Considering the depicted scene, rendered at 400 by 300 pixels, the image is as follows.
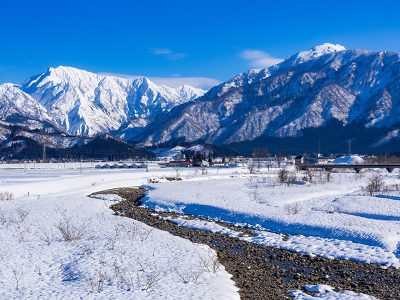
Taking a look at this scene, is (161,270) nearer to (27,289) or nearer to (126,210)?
(27,289)

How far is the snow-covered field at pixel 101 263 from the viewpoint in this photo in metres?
13.0

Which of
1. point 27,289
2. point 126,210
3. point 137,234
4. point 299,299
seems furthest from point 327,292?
point 126,210

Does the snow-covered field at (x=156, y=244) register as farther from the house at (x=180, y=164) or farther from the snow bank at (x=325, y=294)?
the house at (x=180, y=164)

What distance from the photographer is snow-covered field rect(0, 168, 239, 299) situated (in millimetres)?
13008

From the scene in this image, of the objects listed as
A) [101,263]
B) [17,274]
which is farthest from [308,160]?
[17,274]

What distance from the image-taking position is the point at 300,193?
41.4 meters

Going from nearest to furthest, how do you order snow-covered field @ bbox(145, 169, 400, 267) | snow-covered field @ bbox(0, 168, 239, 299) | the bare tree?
snow-covered field @ bbox(0, 168, 239, 299)
the bare tree
snow-covered field @ bbox(145, 169, 400, 267)

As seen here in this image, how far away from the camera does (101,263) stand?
15.7 meters

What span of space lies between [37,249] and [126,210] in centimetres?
1439

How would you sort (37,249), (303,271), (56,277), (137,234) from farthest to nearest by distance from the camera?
(137,234) < (37,249) < (303,271) < (56,277)

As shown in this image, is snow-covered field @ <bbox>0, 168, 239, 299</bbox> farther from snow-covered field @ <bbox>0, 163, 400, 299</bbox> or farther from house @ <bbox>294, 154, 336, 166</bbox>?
house @ <bbox>294, 154, 336, 166</bbox>

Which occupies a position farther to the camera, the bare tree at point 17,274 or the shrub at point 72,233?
the shrub at point 72,233

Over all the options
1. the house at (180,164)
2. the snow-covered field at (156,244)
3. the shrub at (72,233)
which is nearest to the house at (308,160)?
the house at (180,164)

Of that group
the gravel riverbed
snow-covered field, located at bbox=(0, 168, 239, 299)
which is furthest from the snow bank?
snow-covered field, located at bbox=(0, 168, 239, 299)
